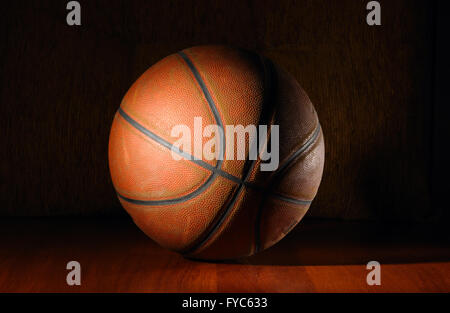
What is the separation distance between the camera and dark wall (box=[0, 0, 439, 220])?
2295 mm

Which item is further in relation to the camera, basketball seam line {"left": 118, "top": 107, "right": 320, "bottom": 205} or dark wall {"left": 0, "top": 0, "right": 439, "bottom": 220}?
dark wall {"left": 0, "top": 0, "right": 439, "bottom": 220}

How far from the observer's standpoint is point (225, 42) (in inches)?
92.4

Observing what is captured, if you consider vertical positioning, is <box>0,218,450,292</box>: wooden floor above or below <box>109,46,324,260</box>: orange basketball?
below

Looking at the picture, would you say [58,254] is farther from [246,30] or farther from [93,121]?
[246,30]

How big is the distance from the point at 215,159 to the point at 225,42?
41.9 inches

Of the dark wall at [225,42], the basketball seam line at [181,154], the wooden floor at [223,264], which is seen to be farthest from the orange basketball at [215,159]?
the dark wall at [225,42]

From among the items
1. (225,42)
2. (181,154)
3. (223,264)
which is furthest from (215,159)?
(225,42)

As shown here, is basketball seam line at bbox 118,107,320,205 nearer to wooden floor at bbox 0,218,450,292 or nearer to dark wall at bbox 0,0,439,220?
wooden floor at bbox 0,218,450,292

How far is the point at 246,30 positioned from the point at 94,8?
2.29 feet

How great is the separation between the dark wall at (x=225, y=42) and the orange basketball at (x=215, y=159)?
77 cm

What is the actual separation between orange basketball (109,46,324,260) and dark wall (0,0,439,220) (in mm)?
774

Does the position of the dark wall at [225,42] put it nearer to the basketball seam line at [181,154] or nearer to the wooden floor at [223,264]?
the wooden floor at [223,264]

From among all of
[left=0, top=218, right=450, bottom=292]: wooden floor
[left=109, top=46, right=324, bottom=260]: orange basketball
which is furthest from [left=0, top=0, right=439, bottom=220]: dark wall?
[left=109, top=46, right=324, bottom=260]: orange basketball

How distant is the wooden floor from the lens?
1.43 meters
